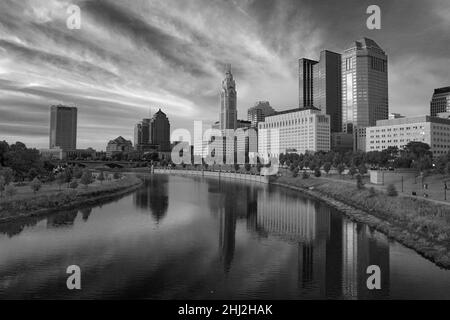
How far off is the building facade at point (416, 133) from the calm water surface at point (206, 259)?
129378mm

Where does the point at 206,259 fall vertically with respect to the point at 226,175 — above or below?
below

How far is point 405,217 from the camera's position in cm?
4172

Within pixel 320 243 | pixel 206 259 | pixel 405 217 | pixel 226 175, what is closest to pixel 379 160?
pixel 226 175

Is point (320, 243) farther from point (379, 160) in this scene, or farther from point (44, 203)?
point (379, 160)

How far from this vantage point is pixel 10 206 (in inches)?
1879

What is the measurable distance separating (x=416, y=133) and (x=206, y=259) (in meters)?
157

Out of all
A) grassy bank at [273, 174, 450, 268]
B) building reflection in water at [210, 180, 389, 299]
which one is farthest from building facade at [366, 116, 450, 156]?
building reflection in water at [210, 180, 389, 299]

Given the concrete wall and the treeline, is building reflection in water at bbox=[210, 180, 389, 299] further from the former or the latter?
the concrete wall

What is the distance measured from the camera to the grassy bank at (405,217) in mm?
31484

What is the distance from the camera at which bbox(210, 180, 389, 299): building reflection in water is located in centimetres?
2439

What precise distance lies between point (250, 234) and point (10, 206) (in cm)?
3280

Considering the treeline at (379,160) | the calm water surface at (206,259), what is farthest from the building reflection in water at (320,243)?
the treeline at (379,160)
